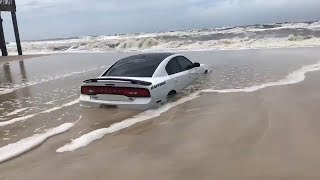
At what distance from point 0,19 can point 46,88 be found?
19750 mm

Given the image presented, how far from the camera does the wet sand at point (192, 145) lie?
16.8 ft

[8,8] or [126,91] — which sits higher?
[8,8]

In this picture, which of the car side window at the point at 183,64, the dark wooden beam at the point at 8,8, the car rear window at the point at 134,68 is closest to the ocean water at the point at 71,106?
the car side window at the point at 183,64

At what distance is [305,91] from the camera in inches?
388

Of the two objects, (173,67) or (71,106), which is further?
(173,67)

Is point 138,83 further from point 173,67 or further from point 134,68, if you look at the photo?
point 173,67

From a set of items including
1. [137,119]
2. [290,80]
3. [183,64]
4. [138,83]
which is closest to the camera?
[137,119]

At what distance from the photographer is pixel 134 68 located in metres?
9.43

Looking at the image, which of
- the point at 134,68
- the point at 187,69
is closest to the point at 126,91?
the point at 134,68

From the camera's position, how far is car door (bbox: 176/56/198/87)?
10.4 m

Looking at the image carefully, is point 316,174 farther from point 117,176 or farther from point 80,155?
point 80,155

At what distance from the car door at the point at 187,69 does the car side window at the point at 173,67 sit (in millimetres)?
223

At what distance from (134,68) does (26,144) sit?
350 centimetres

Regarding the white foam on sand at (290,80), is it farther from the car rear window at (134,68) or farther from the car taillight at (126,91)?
the car taillight at (126,91)
